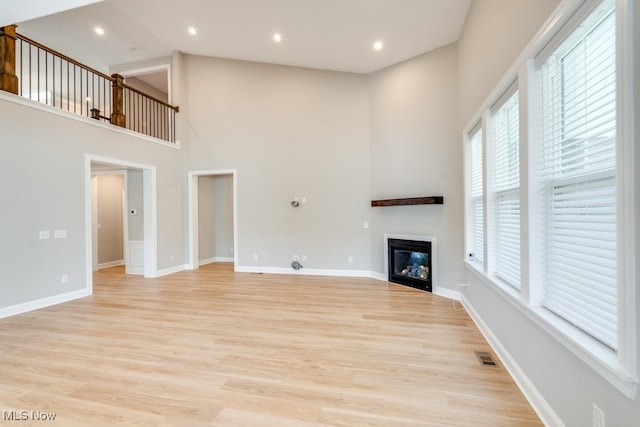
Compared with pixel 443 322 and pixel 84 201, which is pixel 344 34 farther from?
pixel 84 201

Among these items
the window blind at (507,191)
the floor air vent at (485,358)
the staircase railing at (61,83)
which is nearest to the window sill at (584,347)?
the window blind at (507,191)

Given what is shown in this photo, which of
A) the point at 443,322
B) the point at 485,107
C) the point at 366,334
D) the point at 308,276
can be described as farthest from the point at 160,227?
the point at 485,107

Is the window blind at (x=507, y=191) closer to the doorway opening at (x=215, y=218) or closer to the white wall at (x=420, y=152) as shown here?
the white wall at (x=420, y=152)

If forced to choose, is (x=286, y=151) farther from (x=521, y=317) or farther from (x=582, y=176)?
(x=582, y=176)

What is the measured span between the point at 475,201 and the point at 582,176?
2337 mm

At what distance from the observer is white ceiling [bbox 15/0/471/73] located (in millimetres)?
4164

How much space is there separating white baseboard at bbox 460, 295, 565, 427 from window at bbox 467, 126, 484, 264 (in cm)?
95

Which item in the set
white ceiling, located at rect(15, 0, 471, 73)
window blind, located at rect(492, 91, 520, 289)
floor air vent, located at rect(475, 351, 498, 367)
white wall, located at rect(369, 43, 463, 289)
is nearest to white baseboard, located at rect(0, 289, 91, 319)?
white ceiling, located at rect(15, 0, 471, 73)

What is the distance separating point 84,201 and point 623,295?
6.10m

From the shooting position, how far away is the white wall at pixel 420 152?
179 inches

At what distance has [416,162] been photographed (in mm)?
5086

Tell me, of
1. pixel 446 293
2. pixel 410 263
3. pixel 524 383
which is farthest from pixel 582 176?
pixel 410 263

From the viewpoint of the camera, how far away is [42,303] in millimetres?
4148

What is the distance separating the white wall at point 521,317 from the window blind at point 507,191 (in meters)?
0.28
